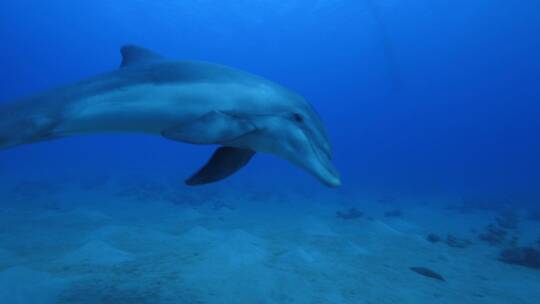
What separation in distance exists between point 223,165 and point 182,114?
0.99 meters

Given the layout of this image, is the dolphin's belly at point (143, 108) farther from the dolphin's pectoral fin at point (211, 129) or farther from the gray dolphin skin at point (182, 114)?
the dolphin's pectoral fin at point (211, 129)

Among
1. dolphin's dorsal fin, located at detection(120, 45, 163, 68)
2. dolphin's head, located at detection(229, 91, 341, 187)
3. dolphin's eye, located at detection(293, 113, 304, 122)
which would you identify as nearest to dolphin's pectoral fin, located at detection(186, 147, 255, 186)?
dolphin's head, located at detection(229, 91, 341, 187)

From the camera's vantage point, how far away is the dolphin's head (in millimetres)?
2732

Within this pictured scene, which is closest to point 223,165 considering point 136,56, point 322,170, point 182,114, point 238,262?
point 182,114

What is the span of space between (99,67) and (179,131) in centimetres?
10917

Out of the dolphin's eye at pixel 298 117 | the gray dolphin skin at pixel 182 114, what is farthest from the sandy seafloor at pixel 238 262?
the dolphin's eye at pixel 298 117

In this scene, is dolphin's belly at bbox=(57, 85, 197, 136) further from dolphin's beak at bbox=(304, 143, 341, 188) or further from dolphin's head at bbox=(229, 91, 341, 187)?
dolphin's beak at bbox=(304, 143, 341, 188)

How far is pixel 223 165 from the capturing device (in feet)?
12.2

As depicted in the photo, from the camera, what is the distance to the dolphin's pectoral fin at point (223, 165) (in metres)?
3.69

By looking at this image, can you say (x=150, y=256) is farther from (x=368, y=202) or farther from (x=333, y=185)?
(x=368, y=202)

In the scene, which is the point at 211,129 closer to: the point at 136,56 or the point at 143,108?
the point at 143,108

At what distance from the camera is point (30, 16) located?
184ft

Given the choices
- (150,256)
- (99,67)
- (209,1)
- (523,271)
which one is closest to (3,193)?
(150,256)

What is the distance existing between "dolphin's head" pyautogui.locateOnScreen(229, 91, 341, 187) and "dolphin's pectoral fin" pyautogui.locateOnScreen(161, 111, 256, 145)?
0.14m
